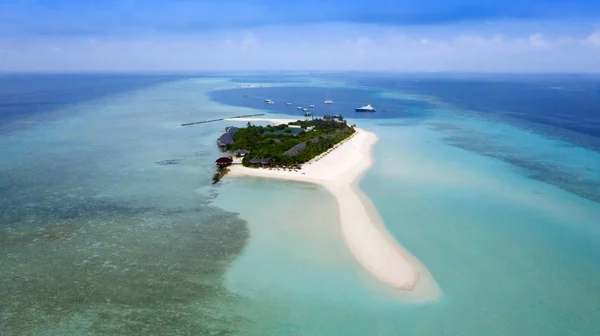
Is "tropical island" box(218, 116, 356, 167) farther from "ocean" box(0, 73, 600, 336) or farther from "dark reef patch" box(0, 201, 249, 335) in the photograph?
"dark reef patch" box(0, 201, 249, 335)

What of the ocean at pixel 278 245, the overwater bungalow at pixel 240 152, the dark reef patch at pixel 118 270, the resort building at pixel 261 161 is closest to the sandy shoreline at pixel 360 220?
the ocean at pixel 278 245

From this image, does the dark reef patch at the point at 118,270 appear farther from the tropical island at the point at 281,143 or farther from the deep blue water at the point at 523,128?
the deep blue water at the point at 523,128

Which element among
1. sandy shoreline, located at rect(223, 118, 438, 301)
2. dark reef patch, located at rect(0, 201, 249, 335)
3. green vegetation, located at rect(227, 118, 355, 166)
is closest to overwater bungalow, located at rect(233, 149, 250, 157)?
→ green vegetation, located at rect(227, 118, 355, 166)

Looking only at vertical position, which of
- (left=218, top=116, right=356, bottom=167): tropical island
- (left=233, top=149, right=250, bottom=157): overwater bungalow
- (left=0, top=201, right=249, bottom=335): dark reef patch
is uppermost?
(left=218, top=116, right=356, bottom=167): tropical island

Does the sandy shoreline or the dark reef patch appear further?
the sandy shoreline

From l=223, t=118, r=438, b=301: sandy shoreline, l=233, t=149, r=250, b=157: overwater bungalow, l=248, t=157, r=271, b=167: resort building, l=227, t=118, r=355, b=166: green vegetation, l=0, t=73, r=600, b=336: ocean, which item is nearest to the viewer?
l=0, t=73, r=600, b=336: ocean

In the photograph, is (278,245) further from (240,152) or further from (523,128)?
(523,128)
